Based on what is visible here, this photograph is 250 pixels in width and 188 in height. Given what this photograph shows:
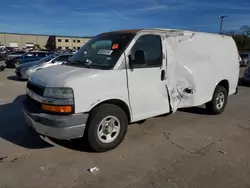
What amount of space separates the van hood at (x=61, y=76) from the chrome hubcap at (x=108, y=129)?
2.55 feet

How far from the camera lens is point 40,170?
339 centimetres

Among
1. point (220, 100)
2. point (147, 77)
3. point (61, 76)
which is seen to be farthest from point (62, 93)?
point (220, 100)

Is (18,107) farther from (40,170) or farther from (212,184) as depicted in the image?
(212,184)

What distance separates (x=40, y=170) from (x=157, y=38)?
302cm

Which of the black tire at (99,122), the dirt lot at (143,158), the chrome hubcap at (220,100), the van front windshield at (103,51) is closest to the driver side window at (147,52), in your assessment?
the van front windshield at (103,51)

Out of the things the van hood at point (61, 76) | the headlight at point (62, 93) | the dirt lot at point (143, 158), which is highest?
the van hood at point (61, 76)

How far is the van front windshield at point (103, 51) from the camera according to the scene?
13.1 feet

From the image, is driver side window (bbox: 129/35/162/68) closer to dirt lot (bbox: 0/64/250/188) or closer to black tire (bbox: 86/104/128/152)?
black tire (bbox: 86/104/128/152)

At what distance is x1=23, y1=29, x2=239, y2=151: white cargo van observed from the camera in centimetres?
352

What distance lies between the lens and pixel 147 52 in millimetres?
4328

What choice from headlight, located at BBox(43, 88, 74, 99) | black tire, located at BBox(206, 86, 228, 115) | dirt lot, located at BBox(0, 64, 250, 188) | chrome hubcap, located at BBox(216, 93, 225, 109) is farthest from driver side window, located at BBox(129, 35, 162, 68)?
chrome hubcap, located at BBox(216, 93, 225, 109)

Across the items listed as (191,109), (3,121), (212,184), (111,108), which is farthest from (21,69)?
(212,184)

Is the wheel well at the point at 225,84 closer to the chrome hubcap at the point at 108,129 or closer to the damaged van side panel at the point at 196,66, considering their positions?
the damaged van side panel at the point at 196,66

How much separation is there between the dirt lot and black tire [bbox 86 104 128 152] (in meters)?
0.14
